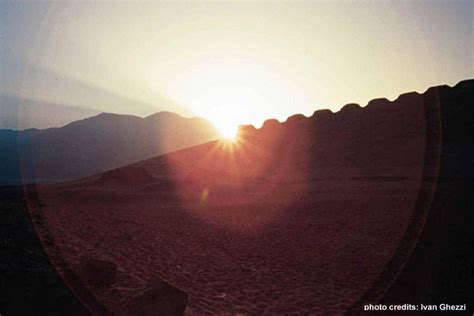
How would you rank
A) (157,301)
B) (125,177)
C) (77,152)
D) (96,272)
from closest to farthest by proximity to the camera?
(157,301)
(96,272)
(125,177)
(77,152)

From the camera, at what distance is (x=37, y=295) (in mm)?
8508

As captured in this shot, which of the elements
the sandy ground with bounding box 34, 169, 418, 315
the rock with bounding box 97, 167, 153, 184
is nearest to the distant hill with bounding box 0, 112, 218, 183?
the rock with bounding box 97, 167, 153, 184

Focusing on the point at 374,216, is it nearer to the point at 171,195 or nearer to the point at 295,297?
the point at 295,297

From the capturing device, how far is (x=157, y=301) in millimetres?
7891

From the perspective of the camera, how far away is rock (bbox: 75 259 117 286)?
384 inches

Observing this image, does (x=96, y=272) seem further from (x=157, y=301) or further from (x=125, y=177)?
(x=125, y=177)

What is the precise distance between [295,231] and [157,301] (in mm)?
12526

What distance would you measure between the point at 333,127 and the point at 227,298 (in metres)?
51.2

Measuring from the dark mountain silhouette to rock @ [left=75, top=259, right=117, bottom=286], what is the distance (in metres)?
0.23

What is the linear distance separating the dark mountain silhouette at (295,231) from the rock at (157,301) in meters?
0.23

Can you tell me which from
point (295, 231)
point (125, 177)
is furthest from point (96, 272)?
point (125, 177)

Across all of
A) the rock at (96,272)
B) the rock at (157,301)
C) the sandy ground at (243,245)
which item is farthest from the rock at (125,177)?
the rock at (157,301)

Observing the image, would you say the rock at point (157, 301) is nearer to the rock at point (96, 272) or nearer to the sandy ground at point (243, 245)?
the sandy ground at point (243, 245)

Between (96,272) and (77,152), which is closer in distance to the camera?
(96,272)
